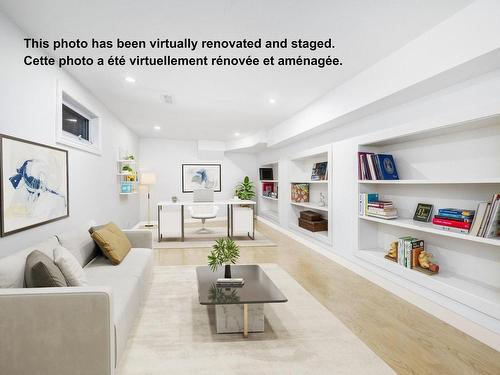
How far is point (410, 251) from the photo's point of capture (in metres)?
2.97

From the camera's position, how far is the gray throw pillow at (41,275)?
69.1 inches

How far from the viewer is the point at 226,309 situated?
2334mm

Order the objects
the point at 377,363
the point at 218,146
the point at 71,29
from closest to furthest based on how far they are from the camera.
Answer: the point at 377,363
the point at 71,29
the point at 218,146

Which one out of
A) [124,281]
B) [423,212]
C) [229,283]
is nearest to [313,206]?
[423,212]

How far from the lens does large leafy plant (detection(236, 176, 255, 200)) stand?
8703 mm

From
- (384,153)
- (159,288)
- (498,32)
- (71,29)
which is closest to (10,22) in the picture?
(71,29)

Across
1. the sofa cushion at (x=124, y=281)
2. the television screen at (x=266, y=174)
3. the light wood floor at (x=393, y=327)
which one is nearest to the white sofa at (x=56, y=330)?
the sofa cushion at (x=124, y=281)

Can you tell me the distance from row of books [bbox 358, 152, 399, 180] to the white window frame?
11.0ft

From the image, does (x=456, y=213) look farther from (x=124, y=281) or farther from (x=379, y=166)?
(x=124, y=281)

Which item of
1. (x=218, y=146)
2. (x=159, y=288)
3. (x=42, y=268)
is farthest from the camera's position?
(x=218, y=146)

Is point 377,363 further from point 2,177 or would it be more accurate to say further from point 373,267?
point 2,177

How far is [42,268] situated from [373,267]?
324cm

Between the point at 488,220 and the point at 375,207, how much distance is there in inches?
49.2

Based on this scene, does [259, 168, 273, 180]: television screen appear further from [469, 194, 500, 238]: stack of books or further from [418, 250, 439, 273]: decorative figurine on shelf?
[469, 194, 500, 238]: stack of books
